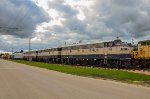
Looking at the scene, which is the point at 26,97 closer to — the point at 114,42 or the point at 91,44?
the point at 114,42

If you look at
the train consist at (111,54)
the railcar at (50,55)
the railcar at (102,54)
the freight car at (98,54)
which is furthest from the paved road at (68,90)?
the railcar at (50,55)

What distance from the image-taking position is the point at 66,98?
12.7 meters

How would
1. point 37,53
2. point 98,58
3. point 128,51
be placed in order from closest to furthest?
point 128,51
point 98,58
point 37,53

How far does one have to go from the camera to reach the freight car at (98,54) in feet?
149

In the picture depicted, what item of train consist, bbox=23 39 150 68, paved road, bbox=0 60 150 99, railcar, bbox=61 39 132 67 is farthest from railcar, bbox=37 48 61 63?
paved road, bbox=0 60 150 99

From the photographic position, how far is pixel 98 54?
52.3 meters

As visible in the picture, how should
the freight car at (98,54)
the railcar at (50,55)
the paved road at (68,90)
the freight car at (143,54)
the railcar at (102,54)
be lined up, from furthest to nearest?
the railcar at (50,55)
the freight car at (98,54)
the railcar at (102,54)
the freight car at (143,54)
the paved road at (68,90)

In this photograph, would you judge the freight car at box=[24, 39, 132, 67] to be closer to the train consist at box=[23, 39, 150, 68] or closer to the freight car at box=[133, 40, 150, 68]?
the train consist at box=[23, 39, 150, 68]

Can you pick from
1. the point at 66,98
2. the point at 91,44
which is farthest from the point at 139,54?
the point at 66,98

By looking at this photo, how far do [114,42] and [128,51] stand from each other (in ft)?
10.8

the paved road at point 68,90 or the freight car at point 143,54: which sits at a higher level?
the freight car at point 143,54

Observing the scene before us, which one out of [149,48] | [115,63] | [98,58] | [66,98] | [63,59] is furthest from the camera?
[63,59]

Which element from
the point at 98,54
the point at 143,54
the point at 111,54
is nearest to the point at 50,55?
the point at 98,54

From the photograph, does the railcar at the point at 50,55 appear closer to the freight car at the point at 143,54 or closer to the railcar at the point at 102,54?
the railcar at the point at 102,54
